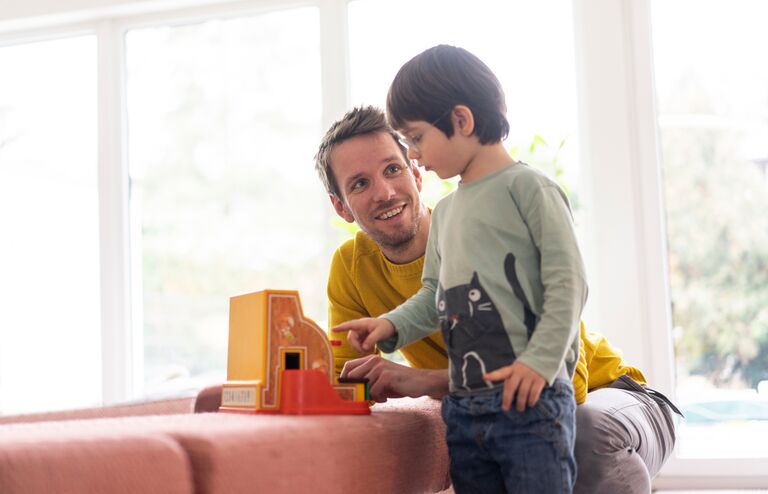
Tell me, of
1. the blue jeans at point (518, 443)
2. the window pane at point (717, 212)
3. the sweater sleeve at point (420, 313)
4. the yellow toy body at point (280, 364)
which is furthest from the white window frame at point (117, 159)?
the blue jeans at point (518, 443)

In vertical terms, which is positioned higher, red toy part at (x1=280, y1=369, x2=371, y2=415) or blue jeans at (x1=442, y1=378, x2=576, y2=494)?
red toy part at (x1=280, y1=369, x2=371, y2=415)

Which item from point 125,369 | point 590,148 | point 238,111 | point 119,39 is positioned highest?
point 119,39

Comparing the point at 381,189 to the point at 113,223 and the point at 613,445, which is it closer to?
the point at 613,445

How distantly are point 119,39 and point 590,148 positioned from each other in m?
1.99

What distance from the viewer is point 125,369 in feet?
12.0

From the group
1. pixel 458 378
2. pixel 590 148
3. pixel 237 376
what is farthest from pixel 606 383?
pixel 590 148

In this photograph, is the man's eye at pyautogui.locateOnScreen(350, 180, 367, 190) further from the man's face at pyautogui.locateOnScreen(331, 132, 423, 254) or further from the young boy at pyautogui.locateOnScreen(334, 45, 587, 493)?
the young boy at pyautogui.locateOnScreen(334, 45, 587, 493)

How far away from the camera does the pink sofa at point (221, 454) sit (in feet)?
2.64

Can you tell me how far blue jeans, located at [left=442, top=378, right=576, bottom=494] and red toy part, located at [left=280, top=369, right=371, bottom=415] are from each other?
165mm

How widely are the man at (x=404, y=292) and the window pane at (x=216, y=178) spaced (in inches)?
66.9

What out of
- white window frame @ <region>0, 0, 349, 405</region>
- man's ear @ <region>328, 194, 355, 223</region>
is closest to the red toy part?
man's ear @ <region>328, 194, 355, 223</region>

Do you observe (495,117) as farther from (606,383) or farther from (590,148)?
(590,148)

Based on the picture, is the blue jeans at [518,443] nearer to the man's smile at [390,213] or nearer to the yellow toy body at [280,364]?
the yellow toy body at [280,364]

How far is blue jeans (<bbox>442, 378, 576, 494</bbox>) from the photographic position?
1.11 m
